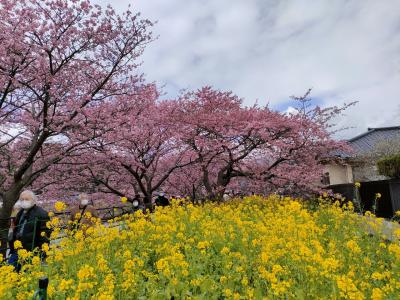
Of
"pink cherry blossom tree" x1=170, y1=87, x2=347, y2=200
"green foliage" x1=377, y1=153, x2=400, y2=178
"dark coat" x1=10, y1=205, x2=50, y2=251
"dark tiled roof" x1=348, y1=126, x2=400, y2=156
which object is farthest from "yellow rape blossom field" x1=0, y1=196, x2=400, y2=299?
"dark tiled roof" x1=348, y1=126, x2=400, y2=156

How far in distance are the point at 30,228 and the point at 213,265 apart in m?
3.62

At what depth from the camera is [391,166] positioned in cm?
1445

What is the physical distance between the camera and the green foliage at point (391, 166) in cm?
1420

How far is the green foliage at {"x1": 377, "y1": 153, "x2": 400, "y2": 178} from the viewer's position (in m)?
14.2

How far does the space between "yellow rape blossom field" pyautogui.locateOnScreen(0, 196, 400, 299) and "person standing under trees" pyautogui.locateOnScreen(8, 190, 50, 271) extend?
791 millimetres

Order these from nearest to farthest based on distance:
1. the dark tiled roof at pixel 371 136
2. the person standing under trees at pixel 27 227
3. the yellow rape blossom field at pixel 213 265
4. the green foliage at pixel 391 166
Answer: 1. the yellow rape blossom field at pixel 213 265
2. the person standing under trees at pixel 27 227
3. the green foliage at pixel 391 166
4. the dark tiled roof at pixel 371 136

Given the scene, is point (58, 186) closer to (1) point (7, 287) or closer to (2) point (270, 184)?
(2) point (270, 184)

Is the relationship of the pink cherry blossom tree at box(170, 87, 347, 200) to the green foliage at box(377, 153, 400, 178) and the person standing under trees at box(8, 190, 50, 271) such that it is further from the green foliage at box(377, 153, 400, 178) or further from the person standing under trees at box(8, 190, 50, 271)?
the person standing under trees at box(8, 190, 50, 271)

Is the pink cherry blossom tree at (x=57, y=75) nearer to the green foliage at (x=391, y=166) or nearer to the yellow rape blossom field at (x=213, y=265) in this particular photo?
the yellow rape blossom field at (x=213, y=265)

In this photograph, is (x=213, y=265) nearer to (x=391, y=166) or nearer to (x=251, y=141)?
(x=251, y=141)

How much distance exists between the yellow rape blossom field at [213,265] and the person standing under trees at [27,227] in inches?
31.2

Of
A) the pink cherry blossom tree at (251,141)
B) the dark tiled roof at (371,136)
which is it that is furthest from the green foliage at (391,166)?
the dark tiled roof at (371,136)

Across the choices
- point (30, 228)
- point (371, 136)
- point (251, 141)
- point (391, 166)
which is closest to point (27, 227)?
point (30, 228)

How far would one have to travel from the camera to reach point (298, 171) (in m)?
13.4
